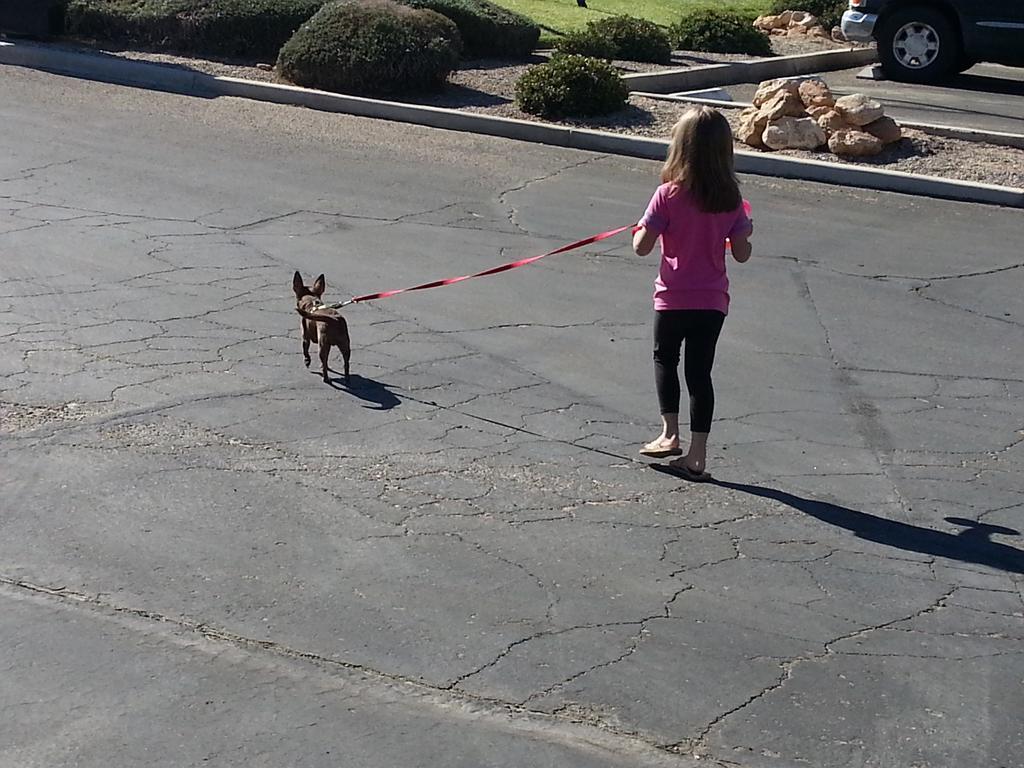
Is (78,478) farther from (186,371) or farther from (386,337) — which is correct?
(386,337)

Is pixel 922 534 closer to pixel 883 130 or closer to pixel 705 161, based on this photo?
pixel 705 161

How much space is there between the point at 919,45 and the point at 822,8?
5.94 meters

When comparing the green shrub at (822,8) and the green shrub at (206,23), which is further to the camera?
A: the green shrub at (822,8)

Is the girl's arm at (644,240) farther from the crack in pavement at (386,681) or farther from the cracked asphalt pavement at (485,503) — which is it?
Result: the crack in pavement at (386,681)

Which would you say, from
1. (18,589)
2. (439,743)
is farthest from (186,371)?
(439,743)

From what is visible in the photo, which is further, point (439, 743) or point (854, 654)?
point (854, 654)

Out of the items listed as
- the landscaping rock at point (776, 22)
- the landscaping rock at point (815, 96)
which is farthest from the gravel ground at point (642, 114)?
the landscaping rock at point (776, 22)

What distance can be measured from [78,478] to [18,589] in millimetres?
1141

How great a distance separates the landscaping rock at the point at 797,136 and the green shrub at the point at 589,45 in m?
5.10

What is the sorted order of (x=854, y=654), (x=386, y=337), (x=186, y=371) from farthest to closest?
1. (x=386, y=337)
2. (x=186, y=371)
3. (x=854, y=654)

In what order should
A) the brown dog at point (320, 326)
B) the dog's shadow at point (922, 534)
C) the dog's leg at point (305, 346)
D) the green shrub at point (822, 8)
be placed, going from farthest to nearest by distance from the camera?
the green shrub at point (822, 8) → the dog's leg at point (305, 346) → the brown dog at point (320, 326) → the dog's shadow at point (922, 534)

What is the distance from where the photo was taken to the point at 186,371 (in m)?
7.91

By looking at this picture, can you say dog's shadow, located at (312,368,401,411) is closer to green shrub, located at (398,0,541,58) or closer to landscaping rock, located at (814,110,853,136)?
landscaping rock, located at (814,110,853,136)

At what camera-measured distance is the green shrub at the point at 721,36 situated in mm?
21141
